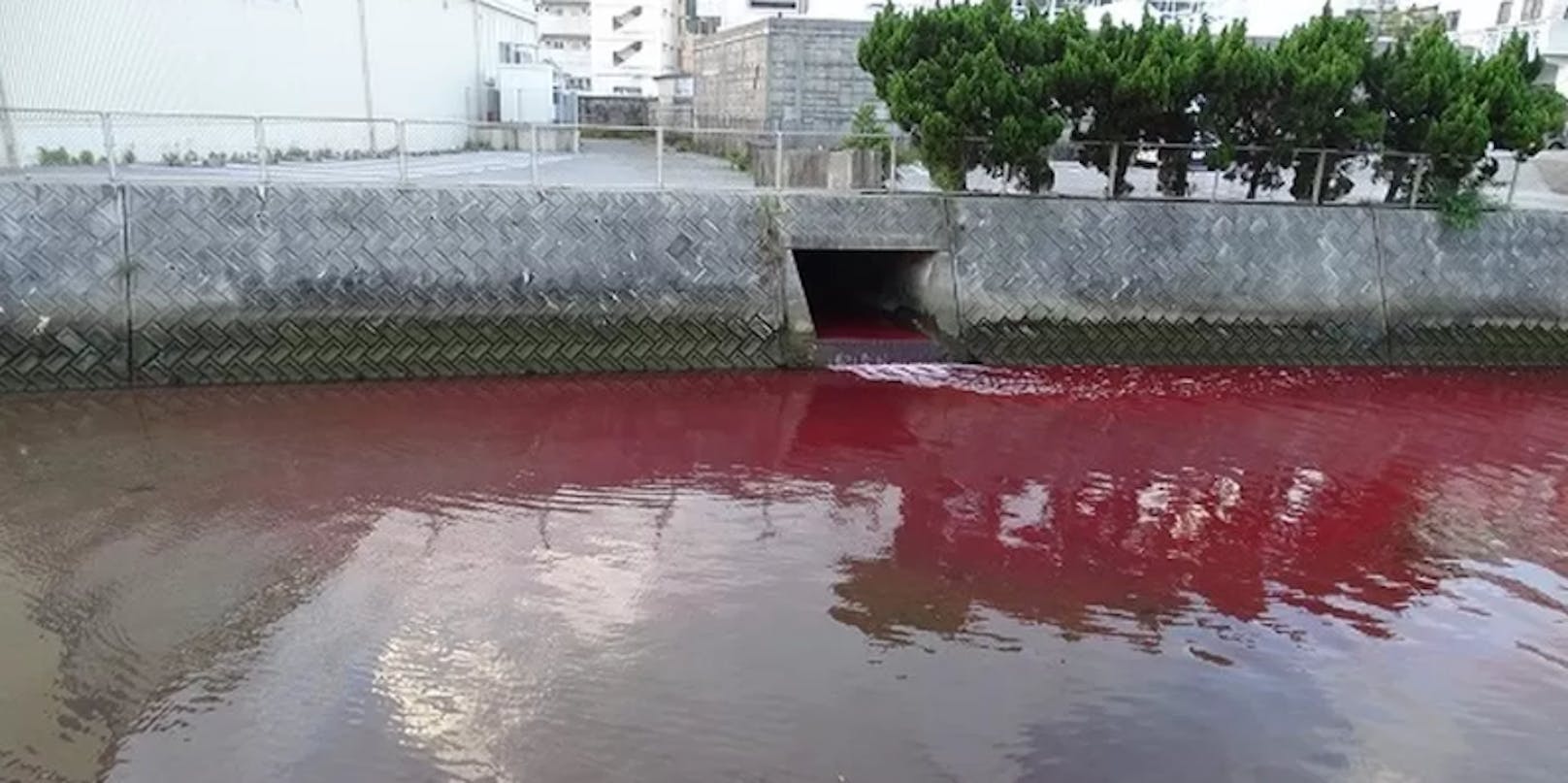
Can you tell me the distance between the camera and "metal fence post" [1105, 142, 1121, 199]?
1680 centimetres

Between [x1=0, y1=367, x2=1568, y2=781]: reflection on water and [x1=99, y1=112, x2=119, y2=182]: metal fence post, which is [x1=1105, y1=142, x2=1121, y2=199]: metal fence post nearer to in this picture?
[x1=0, y1=367, x2=1568, y2=781]: reflection on water

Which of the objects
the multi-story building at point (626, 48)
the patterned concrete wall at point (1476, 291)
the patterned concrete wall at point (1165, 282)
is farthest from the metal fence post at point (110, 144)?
the multi-story building at point (626, 48)

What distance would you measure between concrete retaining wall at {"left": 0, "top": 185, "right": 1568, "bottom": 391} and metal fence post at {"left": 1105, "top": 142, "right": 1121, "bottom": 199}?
377 millimetres

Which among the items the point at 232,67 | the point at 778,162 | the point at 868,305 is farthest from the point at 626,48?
the point at 778,162

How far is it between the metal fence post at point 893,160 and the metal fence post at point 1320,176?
6.67 m

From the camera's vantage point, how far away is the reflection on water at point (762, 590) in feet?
21.7

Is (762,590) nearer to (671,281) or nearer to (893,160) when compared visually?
(671,281)

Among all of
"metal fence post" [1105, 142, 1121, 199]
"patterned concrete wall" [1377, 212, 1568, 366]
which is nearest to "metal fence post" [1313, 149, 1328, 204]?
"patterned concrete wall" [1377, 212, 1568, 366]

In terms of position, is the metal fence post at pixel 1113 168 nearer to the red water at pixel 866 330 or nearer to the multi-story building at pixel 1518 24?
the red water at pixel 866 330

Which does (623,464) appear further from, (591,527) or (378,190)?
(378,190)

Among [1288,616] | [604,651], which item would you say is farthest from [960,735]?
[1288,616]

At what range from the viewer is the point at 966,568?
9.30 metres

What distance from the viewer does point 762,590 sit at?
873 centimetres

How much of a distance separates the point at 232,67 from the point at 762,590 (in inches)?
670
